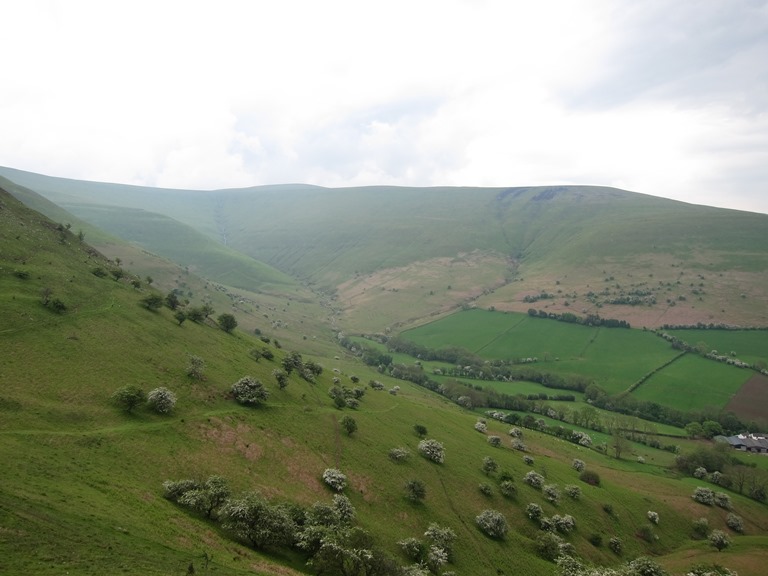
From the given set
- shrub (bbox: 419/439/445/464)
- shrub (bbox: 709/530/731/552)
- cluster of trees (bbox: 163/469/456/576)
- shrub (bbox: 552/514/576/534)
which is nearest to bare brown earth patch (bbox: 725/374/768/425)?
shrub (bbox: 709/530/731/552)

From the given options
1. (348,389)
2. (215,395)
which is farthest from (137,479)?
(348,389)

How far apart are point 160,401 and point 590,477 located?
330 feet

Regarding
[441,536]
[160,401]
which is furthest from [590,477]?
[160,401]

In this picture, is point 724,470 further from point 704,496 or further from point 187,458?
point 187,458

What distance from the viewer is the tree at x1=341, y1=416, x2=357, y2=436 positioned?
278ft

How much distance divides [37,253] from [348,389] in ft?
263

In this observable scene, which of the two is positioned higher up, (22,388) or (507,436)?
(22,388)

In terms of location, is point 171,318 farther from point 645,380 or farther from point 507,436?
point 645,380

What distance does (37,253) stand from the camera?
95.8 m

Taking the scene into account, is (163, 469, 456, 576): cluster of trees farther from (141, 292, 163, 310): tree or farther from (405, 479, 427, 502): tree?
(141, 292, 163, 310): tree

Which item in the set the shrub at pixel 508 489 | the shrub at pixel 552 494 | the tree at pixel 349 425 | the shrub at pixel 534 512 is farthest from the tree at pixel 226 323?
the shrub at pixel 552 494

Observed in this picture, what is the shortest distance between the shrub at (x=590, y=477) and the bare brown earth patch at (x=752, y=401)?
96464 millimetres

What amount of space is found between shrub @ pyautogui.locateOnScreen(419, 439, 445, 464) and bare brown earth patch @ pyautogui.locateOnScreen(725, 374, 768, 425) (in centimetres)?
14092

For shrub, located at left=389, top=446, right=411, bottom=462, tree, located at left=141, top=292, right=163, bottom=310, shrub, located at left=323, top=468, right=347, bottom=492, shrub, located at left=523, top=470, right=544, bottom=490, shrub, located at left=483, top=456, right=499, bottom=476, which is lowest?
shrub, located at left=523, top=470, right=544, bottom=490
